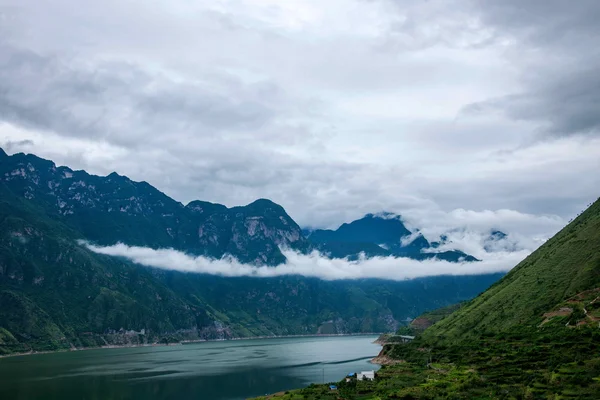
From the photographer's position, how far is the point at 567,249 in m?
193

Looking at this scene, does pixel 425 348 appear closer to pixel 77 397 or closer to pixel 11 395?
pixel 77 397

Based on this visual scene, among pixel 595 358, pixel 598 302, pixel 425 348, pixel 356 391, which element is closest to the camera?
pixel 595 358

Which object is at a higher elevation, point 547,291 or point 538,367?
point 547,291

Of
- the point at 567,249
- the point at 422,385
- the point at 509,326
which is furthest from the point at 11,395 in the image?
the point at 567,249

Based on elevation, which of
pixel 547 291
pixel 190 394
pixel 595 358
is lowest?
pixel 190 394

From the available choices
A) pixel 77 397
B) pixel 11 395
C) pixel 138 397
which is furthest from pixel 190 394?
pixel 11 395

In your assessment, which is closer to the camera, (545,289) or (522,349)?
(522,349)

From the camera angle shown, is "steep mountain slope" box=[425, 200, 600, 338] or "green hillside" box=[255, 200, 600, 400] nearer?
"green hillside" box=[255, 200, 600, 400]

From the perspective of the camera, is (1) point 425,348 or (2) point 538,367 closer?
(2) point 538,367

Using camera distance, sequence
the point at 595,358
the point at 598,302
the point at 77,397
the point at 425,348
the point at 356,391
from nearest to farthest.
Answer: the point at 595,358 → the point at 356,391 → the point at 598,302 → the point at 77,397 → the point at 425,348

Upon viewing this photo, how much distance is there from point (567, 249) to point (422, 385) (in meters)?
105

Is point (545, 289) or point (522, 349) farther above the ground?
point (545, 289)

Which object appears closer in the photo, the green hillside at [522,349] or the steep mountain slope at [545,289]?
the green hillside at [522,349]

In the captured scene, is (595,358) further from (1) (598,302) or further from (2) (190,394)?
(2) (190,394)
